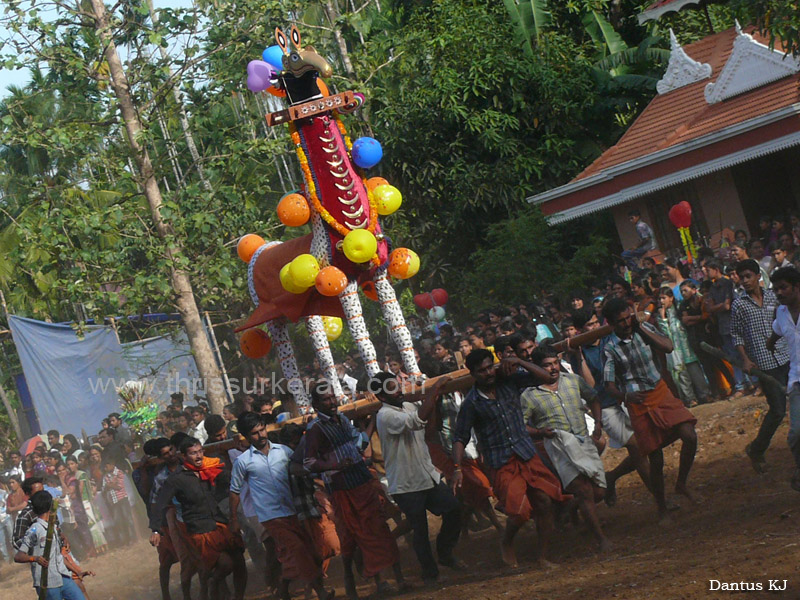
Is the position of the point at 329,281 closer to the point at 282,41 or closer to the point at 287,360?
the point at 287,360

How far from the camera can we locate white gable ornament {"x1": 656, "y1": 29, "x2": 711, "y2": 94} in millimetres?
18578

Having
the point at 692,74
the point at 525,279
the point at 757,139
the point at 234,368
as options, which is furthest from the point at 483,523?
the point at 234,368

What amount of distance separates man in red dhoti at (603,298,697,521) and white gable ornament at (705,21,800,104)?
32.7 feet

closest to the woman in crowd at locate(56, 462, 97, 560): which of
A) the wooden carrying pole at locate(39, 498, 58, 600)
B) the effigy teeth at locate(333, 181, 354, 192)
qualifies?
the wooden carrying pole at locate(39, 498, 58, 600)

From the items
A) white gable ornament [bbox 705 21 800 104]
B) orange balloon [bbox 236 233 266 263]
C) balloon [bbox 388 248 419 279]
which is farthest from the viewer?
white gable ornament [bbox 705 21 800 104]

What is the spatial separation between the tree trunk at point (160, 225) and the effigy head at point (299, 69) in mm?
5962

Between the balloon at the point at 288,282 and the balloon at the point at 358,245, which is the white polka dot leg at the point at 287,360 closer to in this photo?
the balloon at the point at 288,282

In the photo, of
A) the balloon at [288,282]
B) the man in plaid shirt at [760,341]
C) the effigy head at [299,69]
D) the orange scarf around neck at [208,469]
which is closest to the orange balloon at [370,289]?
the balloon at [288,282]

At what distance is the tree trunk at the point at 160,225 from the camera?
1456 cm

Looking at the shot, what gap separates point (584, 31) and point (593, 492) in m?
17.3

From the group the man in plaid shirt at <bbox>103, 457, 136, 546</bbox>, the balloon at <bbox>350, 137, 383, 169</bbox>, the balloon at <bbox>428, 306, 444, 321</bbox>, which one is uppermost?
the balloon at <bbox>350, 137, 383, 169</bbox>

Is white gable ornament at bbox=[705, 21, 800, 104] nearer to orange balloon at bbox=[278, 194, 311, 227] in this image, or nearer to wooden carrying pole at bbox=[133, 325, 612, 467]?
wooden carrying pole at bbox=[133, 325, 612, 467]

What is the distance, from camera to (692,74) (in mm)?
18719

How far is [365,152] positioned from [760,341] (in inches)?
139
